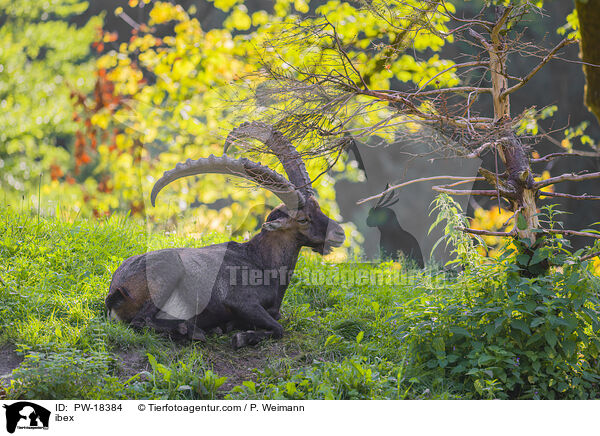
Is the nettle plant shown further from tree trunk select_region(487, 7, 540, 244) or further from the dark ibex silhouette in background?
the dark ibex silhouette in background

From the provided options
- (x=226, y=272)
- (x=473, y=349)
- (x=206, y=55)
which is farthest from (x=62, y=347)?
(x=206, y=55)

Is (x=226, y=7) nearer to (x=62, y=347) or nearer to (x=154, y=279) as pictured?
(x=154, y=279)

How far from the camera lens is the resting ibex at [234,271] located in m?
4.90

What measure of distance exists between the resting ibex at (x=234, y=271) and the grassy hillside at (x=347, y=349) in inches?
7.6

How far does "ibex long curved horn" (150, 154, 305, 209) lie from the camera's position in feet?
16.1

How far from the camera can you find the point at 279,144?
16.5ft

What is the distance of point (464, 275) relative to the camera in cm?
447

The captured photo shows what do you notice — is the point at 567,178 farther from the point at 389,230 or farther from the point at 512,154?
the point at 389,230

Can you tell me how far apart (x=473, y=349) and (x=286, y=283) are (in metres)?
1.82

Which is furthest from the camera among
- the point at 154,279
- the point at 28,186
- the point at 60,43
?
the point at 60,43

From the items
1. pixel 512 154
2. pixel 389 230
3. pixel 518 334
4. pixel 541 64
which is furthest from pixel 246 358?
pixel 389 230
